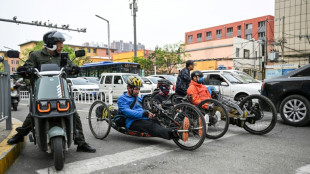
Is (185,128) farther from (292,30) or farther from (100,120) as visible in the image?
(292,30)

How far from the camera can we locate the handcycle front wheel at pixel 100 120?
5.13 metres

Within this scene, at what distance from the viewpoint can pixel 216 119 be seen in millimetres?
5102

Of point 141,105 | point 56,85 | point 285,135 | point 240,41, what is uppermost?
point 240,41

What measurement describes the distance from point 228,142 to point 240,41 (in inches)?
1295

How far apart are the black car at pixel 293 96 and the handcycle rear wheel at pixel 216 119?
252cm

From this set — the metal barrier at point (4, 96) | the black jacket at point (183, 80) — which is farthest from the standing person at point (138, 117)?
the black jacket at point (183, 80)

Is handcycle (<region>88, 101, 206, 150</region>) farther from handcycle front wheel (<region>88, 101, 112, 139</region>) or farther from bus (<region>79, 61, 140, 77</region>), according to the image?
bus (<region>79, 61, 140, 77</region>)

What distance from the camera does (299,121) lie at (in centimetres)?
629

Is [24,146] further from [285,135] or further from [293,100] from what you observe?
[293,100]

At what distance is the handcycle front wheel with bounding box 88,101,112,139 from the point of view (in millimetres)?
5133

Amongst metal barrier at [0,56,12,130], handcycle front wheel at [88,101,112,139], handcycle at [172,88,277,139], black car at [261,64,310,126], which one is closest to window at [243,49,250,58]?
black car at [261,64,310,126]

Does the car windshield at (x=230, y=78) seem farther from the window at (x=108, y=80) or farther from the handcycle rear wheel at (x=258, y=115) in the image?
the window at (x=108, y=80)

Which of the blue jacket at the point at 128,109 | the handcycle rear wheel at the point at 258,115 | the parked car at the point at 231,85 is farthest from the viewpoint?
the parked car at the point at 231,85

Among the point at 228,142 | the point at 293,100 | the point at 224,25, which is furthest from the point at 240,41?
the point at 228,142
